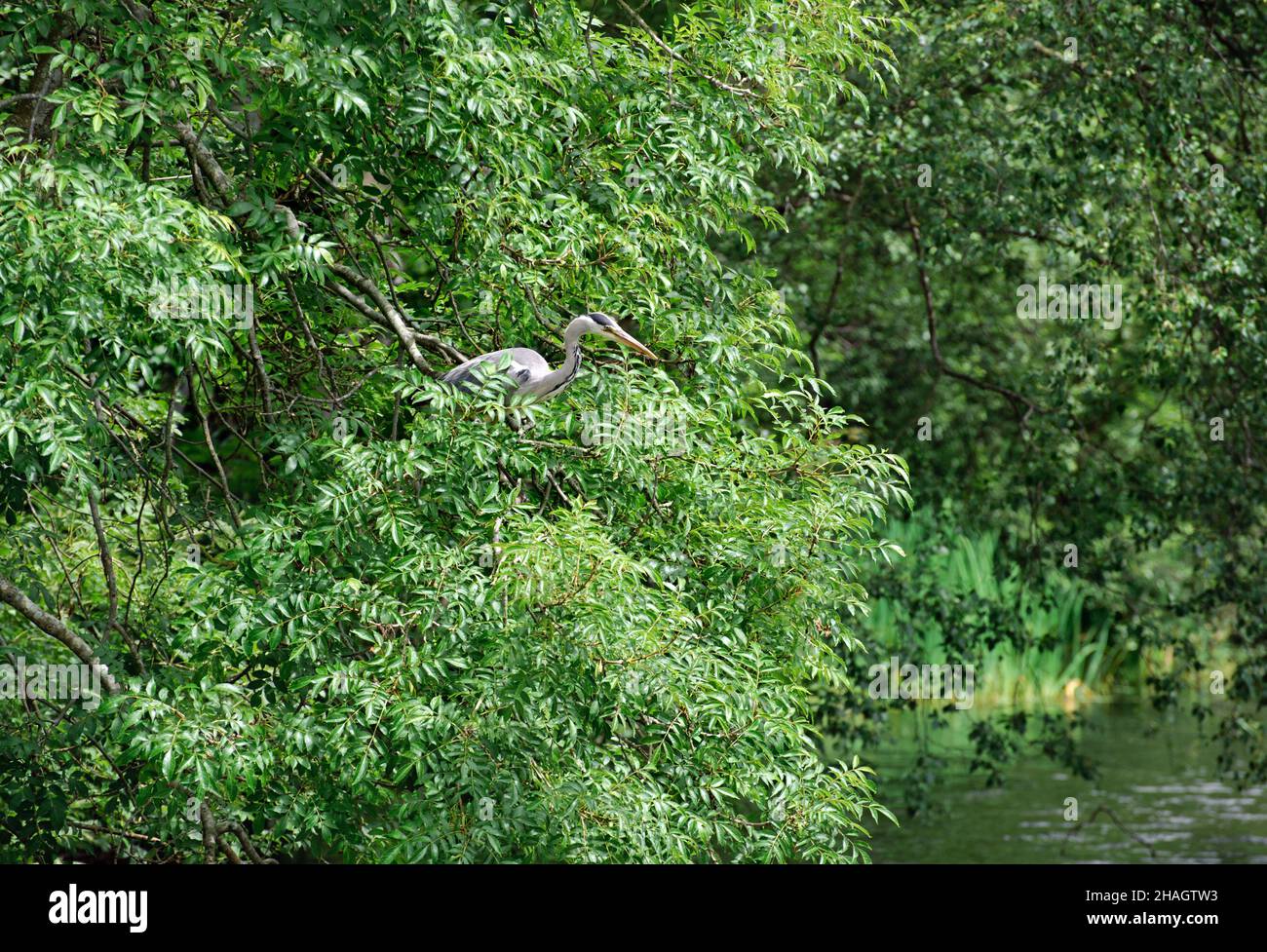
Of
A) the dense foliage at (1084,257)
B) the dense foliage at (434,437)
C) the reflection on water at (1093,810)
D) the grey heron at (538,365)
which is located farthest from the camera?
the reflection on water at (1093,810)

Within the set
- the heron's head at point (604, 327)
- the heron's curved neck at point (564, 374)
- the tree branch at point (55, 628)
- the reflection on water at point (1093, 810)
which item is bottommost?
the reflection on water at point (1093, 810)

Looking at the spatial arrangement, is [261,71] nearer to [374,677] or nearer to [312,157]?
[312,157]

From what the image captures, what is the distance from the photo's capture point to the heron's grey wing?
5141 millimetres

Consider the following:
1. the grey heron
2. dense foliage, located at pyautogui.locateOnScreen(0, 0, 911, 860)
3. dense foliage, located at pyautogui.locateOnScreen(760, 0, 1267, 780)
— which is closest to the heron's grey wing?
the grey heron

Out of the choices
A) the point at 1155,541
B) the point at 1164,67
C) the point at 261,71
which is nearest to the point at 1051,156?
the point at 1164,67

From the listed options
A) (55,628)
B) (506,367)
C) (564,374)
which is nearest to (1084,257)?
(564,374)

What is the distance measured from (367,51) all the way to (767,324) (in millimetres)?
2006

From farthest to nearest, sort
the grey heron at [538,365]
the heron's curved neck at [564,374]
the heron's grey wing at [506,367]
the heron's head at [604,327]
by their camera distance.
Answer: the heron's head at [604,327]
the heron's curved neck at [564,374]
the grey heron at [538,365]
the heron's grey wing at [506,367]

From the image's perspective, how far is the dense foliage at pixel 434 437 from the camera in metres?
4.66

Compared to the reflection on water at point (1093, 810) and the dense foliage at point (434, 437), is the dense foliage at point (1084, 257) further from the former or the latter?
the dense foliage at point (434, 437)

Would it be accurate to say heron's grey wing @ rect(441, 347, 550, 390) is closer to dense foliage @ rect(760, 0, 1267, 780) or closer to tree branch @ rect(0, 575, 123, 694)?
tree branch @ rect(0, 575, 123, 694)

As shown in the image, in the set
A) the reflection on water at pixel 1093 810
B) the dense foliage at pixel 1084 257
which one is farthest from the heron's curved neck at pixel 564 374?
the reflection on water at pixel 1093 810

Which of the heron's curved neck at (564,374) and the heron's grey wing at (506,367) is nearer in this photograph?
the heron's grey wing at (506,367)

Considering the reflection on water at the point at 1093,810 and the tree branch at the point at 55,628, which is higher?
the tree branch at the point at 55,628
